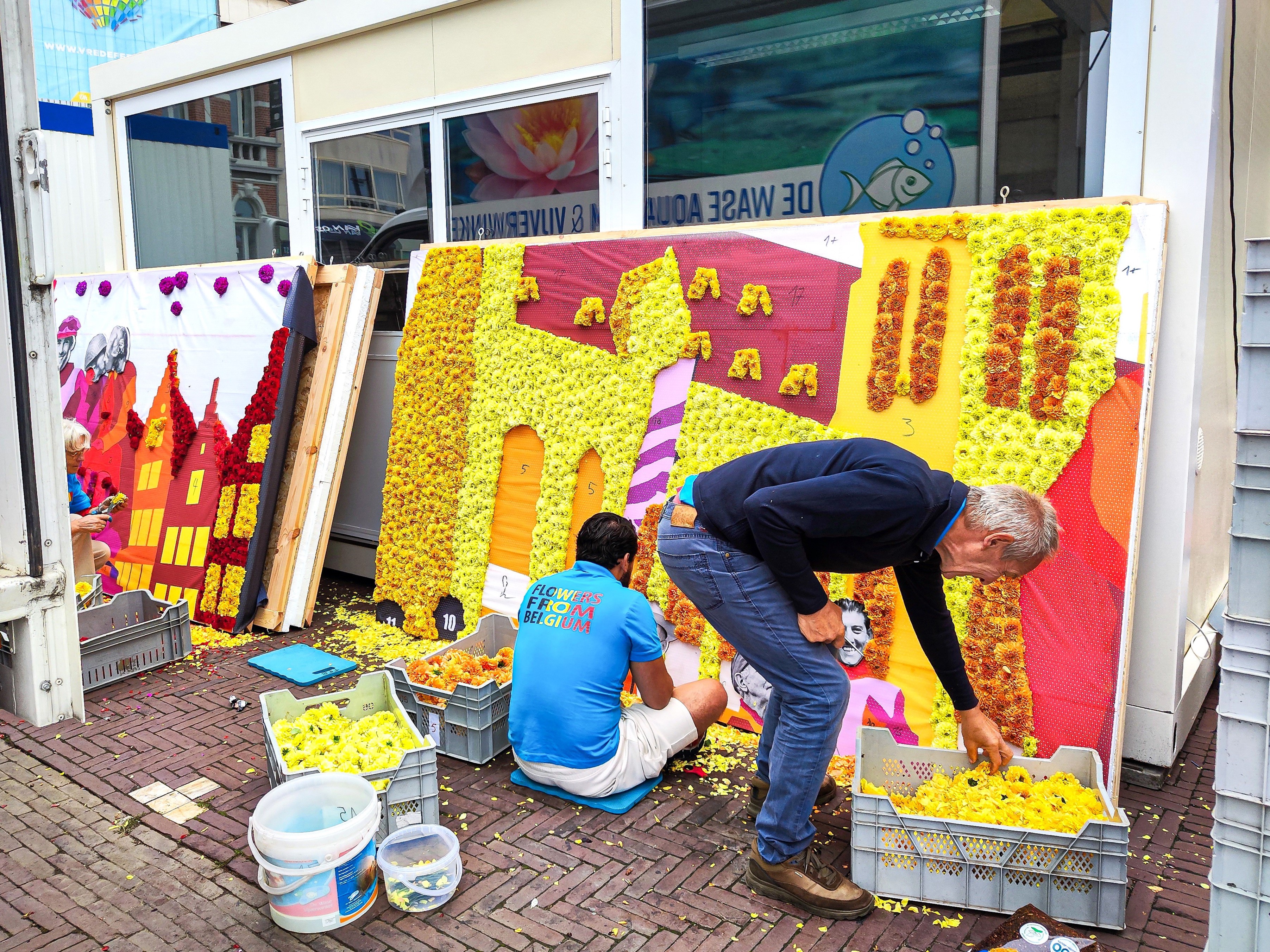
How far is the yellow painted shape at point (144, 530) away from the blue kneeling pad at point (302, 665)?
186 centimetres

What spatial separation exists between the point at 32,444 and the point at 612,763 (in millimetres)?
2514

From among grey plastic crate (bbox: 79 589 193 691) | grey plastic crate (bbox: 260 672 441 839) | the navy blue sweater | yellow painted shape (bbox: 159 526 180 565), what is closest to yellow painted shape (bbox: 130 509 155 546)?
yellow painted shape (bbox: 159 526 180 565)

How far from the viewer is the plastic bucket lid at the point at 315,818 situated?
10.3 ft

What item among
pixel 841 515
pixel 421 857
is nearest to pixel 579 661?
pixel 421 857

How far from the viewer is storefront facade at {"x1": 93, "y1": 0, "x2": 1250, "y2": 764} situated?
412 cm

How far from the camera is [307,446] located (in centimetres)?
637

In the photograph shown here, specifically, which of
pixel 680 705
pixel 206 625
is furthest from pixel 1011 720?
pixel 206 625

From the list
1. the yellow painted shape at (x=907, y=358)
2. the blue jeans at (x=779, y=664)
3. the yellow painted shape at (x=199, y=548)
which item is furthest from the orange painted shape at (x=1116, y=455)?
the yellow painted shape at (x=199, y=548)

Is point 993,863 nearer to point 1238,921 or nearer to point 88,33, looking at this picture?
point 1238,921

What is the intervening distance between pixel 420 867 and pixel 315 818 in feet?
1.52

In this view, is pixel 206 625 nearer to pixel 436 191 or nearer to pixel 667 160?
pixel 436 191

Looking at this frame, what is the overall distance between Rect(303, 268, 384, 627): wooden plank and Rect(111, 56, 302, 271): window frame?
5.58 ft

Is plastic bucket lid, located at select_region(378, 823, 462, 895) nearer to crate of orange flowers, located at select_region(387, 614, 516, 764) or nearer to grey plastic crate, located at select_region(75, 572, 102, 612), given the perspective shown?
crate of orange flowers, located at select_region(387, 614, 516, 764)

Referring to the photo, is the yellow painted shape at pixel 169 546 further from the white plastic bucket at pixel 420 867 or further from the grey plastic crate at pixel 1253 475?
the grey plastic crate at pixel 1253 475
